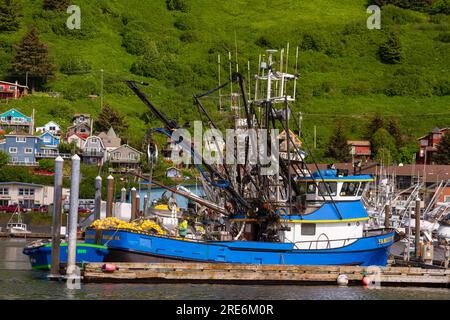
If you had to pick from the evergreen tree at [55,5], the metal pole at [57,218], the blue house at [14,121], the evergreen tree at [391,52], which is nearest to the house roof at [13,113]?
the blue house at [14,121]

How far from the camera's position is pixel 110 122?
13100cm

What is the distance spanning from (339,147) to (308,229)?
7789cm

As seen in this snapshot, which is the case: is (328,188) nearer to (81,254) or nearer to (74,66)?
(81,254)

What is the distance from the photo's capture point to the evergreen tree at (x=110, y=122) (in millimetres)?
130375

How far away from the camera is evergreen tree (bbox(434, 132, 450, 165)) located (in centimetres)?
12469

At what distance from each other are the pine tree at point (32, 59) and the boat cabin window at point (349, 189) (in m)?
109

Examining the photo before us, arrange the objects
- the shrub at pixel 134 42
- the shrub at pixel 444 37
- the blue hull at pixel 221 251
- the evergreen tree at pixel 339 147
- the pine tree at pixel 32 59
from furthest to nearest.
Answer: the shrub at pixel 444 37 < the shrub at pixel 134 42 < the pine tree at pixel 32 59 < the evergreen tree at pixel 339 147 < the blue hull at pixel 221 251

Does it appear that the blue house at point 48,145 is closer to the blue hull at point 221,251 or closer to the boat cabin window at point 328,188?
the blue hull at point 221,251

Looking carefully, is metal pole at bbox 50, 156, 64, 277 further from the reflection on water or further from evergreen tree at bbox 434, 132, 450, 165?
evergreen tree at bbox 434, 132, 450, 165

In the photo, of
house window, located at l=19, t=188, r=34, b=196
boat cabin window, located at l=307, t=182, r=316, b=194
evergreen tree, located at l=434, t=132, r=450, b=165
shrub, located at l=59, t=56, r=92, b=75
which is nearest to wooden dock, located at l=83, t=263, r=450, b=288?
boat cabin window, located at l=307, t=182, r=316, b=194

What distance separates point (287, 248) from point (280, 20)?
504 feet

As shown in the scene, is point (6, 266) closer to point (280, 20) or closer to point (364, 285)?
point (364, 285)

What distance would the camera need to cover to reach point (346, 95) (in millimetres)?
160625

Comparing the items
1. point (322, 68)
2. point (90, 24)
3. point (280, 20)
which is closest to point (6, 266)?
point (322, 68)
